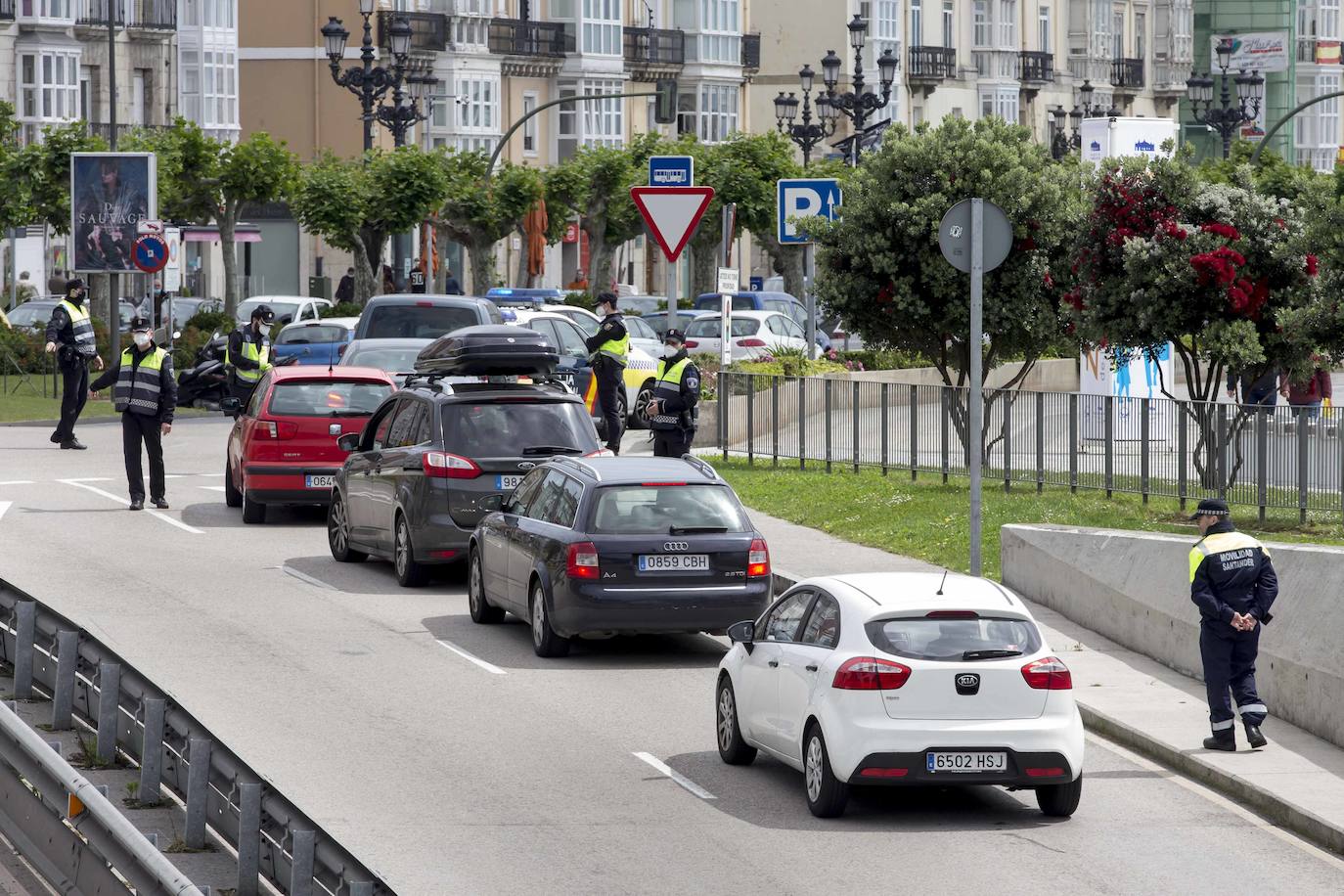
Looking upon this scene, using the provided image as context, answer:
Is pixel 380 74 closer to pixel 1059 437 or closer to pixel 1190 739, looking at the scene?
pixel 1059 437

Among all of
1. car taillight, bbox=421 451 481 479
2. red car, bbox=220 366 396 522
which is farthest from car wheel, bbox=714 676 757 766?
red car, bbox=220 366 396 522

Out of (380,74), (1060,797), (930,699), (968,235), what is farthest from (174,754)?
(380,74)


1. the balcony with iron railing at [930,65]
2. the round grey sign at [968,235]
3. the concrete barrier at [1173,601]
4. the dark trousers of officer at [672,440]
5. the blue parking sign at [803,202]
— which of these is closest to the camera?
the concrete barrier at [1173,601]

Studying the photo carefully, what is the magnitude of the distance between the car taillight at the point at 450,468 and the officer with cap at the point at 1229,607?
23.9ft

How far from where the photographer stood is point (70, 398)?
30906 millimetres

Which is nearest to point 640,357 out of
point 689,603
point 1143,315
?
point 1143,315

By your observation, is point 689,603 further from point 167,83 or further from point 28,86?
point 167,83

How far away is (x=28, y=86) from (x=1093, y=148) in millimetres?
46021

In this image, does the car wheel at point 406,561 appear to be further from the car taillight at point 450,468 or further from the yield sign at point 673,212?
the yield sign at point 673,212

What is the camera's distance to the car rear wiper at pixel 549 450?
19.0 m

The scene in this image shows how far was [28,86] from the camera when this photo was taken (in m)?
69.6

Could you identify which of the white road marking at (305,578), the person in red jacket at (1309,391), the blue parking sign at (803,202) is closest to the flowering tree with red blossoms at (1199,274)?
the person in red jacket at (1309,391)

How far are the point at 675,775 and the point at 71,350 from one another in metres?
20.6

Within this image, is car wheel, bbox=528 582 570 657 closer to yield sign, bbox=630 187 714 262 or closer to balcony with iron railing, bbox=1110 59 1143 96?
yield sign, bbox=630 187 714 262
